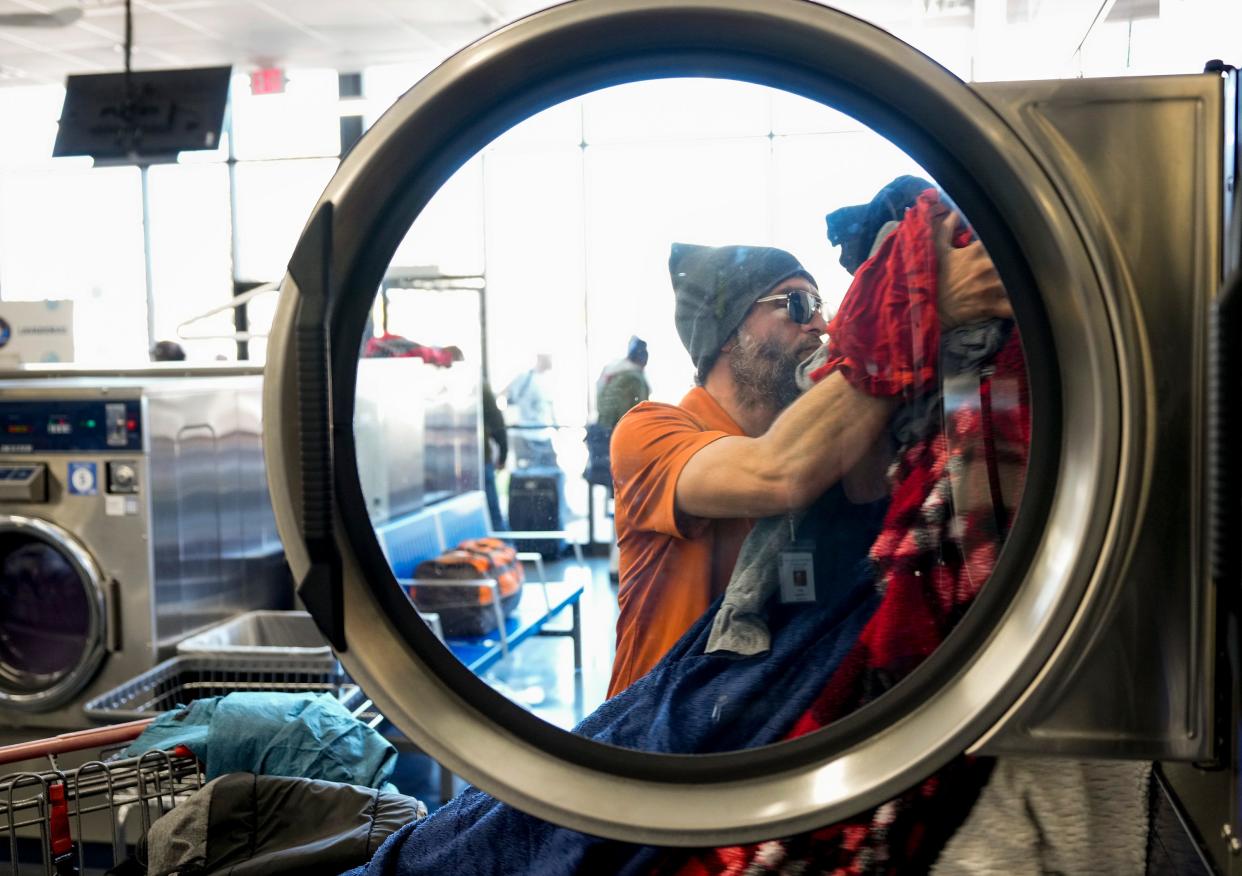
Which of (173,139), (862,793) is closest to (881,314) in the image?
(862,793)

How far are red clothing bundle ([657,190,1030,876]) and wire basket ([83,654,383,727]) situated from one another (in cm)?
193

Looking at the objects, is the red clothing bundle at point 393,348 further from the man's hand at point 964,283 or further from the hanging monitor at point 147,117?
the hanging monitor at point 147,117

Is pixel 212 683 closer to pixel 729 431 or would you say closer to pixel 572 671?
pixel 572 671

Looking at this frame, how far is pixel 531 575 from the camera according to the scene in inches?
54.7

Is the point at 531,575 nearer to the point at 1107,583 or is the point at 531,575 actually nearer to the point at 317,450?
the point at 317,450

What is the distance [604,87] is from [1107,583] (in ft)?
1.91

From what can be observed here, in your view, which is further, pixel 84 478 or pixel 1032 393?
pixel 84 478

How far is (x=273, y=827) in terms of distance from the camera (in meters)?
1.59

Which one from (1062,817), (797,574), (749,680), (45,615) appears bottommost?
(45,615)

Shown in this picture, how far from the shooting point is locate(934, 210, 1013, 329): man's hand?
0.91 m

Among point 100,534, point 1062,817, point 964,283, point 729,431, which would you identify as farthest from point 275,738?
point 100,534

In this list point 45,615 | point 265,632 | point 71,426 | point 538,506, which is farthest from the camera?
point 265,632

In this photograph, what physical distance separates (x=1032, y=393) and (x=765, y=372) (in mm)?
237

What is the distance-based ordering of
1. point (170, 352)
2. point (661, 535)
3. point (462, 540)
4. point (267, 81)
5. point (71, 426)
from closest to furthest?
point (661, 535) → point (462, 540) → point (71, 426) → point (170, 352) → point (267, 81)
